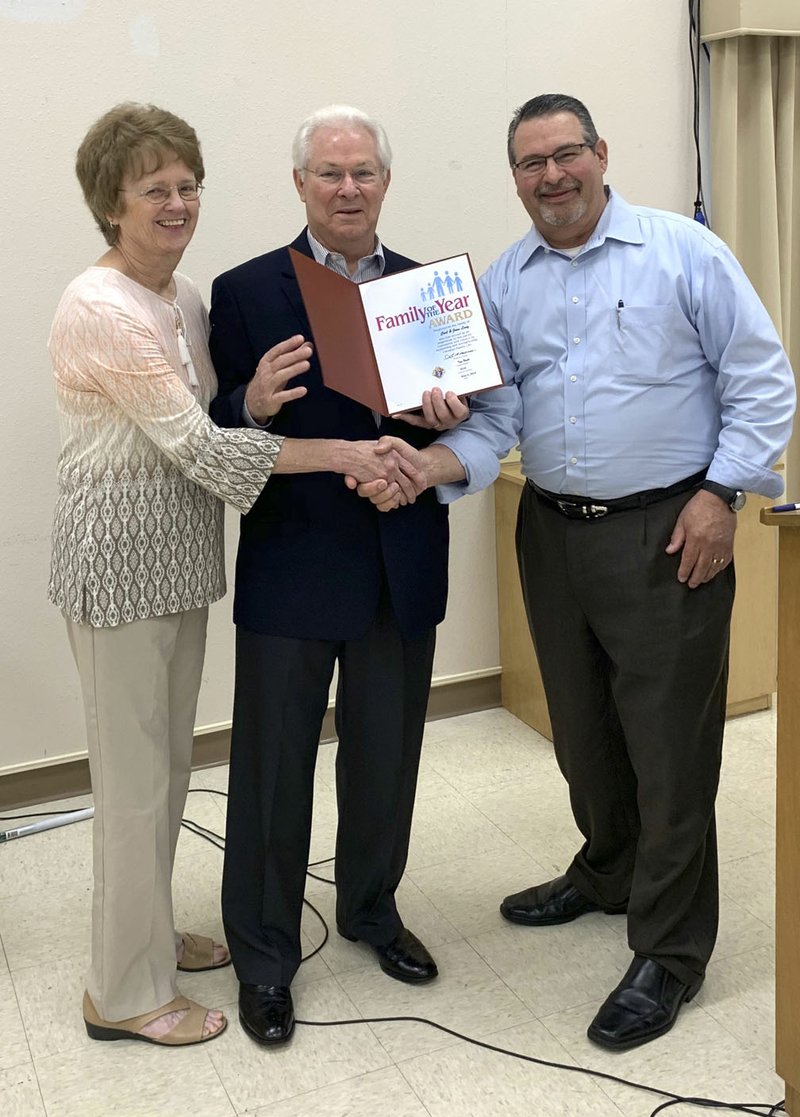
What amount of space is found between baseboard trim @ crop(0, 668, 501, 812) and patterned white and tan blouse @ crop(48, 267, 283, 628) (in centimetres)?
134

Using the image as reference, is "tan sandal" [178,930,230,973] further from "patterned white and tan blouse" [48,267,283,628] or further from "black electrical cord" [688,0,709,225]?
"black electrical cord" [688,0,709,225]

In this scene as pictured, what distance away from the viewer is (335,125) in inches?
A: 82.0

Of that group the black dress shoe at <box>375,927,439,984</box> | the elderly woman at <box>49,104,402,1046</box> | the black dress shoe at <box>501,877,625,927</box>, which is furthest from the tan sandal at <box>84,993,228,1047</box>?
the black dress shoe at <box>501,877,625,927</box>

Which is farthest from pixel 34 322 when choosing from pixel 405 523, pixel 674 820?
pixel 674 820

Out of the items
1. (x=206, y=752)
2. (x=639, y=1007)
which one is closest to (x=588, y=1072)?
(x=639, y=1007)

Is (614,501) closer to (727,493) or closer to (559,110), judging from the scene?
(727,493)

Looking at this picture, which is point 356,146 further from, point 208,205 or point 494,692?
point 494,692

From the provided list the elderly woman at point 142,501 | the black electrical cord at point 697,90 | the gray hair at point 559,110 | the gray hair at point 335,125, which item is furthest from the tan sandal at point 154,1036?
the black electrical cord at point 697,90

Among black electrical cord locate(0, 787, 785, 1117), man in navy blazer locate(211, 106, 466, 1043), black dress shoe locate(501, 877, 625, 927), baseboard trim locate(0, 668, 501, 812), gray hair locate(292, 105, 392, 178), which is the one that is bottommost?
black electrical cord locate(0, 787, 785, 1117)

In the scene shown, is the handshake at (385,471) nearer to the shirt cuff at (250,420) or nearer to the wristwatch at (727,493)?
the shirt cuff at (250,420)

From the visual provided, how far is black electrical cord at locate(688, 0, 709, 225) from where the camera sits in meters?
3.61

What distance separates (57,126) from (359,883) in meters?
2.02

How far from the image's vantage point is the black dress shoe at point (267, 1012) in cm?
225

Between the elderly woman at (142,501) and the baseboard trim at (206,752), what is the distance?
3.66 ft
